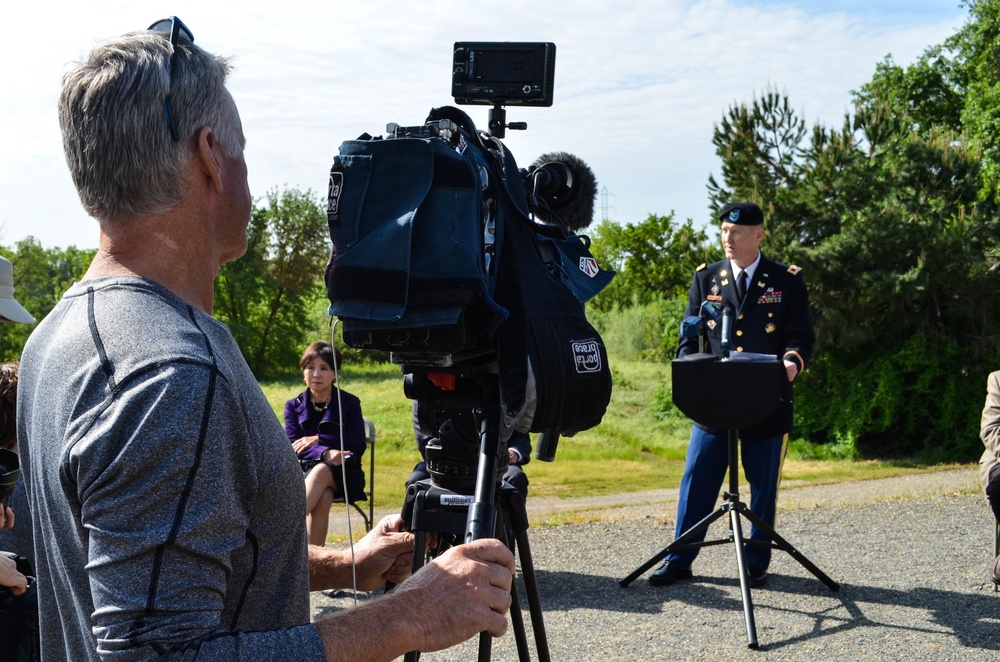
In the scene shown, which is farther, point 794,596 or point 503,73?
point 794,596

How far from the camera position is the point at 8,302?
3.63m

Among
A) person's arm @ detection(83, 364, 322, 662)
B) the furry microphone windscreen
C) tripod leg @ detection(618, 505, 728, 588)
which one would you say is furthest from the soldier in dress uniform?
person's arm @ detection(83, 364, 322, 662)

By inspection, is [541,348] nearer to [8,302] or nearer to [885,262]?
[8,302]

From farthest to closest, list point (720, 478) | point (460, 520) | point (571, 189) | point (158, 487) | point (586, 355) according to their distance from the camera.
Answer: point (720, 478) < point (571, 189) < point (460, 520) < point (586, 355) < point (158, 487)

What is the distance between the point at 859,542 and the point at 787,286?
201 centimetres

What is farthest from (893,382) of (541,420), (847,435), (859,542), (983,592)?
(541,420)

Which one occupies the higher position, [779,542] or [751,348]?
[751,348]

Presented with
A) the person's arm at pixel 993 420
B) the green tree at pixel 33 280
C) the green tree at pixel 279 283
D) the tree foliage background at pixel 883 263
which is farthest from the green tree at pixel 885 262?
the green tree at pixel 33 280

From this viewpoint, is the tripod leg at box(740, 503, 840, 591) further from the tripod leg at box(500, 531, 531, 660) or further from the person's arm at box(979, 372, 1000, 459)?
the tripod leg at box(500, 531, 531, 660)

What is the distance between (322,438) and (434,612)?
4.63 metres

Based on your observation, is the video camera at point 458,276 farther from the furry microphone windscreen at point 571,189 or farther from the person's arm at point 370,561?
the person's arm at point 370,561

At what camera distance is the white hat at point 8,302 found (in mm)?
3566

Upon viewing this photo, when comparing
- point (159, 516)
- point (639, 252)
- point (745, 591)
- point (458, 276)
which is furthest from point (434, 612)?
point (639, 252)

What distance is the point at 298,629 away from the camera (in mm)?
1296
